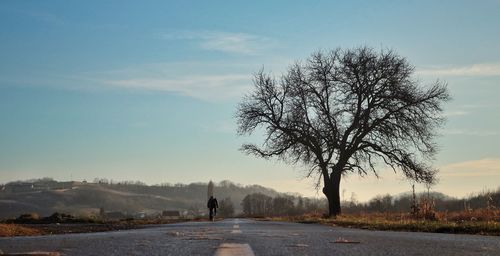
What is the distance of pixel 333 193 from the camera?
1256 inches

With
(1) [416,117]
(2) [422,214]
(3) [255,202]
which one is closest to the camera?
(2) [422,214]

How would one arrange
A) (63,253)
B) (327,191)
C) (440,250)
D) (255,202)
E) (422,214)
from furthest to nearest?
1. (255,202)
2. (327,191)
3. (422,214)
4. (440,250)
5. (63,253)

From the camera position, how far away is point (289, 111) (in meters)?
33.1

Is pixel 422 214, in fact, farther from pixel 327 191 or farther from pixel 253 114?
pixel 253 114

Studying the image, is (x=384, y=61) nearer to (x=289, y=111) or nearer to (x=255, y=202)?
(x=289, y=111)

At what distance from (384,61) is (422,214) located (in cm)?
1276

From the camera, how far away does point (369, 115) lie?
30859 millimetres

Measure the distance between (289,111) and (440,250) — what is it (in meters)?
26.9

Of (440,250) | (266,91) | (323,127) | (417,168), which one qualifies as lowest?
(440,250)

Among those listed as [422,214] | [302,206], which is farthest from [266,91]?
[302,206]

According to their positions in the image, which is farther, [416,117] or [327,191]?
[327,191]

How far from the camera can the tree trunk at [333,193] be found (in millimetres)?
31625

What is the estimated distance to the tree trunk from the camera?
104ft

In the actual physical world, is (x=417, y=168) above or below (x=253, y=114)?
below
